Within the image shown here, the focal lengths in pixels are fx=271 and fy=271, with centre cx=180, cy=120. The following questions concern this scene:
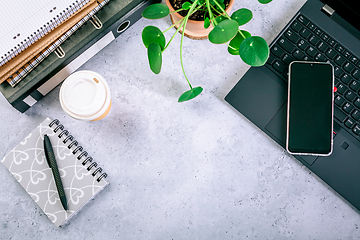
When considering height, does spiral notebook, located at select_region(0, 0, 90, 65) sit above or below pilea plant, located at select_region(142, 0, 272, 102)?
above

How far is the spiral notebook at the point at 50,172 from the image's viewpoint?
66 cm

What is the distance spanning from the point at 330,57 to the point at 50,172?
75 cm

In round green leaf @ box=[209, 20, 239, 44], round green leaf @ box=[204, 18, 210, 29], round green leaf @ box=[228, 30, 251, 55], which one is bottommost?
round green leaf @ box=[228, 30, 251, 55]

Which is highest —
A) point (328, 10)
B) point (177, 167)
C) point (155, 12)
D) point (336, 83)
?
point (155, 12)

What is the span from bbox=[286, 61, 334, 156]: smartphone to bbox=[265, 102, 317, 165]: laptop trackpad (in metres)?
0.02

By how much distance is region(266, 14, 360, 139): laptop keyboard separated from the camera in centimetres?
66

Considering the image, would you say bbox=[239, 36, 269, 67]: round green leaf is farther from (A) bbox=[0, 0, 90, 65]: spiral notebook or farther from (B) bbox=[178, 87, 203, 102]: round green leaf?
(A) bbox=[0, 0, 90, 65]: spiral notebook

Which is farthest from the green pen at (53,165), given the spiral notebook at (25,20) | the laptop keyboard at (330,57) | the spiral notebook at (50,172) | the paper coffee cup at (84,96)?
the laptop keyboard at (330,57)

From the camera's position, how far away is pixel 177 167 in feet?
2.31

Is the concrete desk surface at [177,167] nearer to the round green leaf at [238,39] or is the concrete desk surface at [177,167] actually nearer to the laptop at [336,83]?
the laptop at [336,83]

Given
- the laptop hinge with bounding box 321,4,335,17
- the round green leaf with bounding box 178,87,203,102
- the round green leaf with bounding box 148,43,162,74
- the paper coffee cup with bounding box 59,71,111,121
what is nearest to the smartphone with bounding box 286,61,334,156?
the laptop hinge with bounding box 321,4,335,17

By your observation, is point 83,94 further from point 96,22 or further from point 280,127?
point 280,127

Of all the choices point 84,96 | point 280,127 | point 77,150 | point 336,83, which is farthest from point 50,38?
point 336,83

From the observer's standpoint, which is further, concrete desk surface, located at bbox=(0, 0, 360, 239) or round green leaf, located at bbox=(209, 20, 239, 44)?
concrete desk surface, located at bbox=(0, 0, 360, 239)
